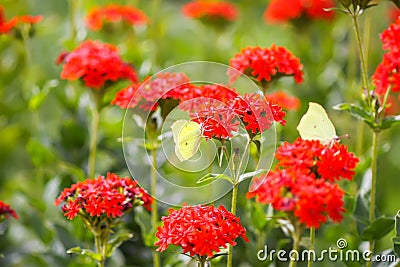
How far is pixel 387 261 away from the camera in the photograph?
0.92 m

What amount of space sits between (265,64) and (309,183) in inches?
10.5

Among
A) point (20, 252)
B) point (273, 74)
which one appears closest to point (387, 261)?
point (273, 74)

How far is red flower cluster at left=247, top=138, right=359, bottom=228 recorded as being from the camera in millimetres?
631

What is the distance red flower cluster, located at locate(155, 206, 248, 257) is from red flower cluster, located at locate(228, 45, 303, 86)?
0.22 metres

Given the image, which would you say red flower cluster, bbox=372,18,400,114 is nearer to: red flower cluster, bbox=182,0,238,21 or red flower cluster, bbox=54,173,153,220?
red flower cluster, bbox=54,173,153,220

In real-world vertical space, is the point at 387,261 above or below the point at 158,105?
below

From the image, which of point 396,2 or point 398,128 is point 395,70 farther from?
point 398,128

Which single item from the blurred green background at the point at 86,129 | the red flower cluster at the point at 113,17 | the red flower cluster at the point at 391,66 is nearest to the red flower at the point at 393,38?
the red flower cluster at the point at 391,66

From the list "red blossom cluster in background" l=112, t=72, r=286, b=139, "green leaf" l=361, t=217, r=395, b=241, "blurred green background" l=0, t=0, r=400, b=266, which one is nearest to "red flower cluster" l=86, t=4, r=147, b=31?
"blurred green background" l=0, t=0, r=400, b=266

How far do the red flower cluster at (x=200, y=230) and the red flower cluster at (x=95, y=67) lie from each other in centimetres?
32

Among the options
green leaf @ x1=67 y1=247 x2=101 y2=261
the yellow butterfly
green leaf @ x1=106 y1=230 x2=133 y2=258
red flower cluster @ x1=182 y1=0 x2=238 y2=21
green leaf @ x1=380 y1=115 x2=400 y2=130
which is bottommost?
green leaf @ x1=67 y1=247 x2=101 y2=261

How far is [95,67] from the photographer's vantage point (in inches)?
38.4

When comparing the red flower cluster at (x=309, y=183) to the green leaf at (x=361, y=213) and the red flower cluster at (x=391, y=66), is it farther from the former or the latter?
the green leaf at (x=361, y=213)

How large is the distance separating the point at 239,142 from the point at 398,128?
3.16ft
